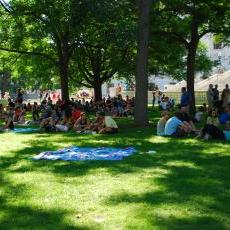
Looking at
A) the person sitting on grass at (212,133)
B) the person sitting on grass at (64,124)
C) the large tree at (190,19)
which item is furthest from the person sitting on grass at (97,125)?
the large tree at (190,19)

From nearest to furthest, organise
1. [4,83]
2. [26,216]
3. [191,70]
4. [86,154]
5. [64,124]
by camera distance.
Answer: [26,216], [86,154], [64,124], [191,70], [4,83]

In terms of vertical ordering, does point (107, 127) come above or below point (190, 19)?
below

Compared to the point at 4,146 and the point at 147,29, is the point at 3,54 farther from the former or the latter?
the point at 4,146

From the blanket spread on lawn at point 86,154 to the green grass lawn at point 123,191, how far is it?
39 centimetres

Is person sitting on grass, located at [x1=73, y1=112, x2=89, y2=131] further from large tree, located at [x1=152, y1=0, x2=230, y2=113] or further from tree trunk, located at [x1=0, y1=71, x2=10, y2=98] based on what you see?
tree trunk, located at [x1=0, y1=71, x2=10, y2=98]

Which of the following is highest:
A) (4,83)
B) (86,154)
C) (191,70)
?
(4,83)

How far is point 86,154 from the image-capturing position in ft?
46.5

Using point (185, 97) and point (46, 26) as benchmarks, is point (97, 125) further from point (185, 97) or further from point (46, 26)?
point (185, 97)

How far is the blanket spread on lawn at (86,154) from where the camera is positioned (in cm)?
1363

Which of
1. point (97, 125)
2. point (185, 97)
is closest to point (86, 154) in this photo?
point (97, 125)

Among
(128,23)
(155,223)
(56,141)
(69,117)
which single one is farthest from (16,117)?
(155,223)

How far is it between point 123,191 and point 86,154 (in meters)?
4.72

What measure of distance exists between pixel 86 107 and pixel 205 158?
25.3 m

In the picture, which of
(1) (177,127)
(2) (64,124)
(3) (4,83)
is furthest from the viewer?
(3) (4,83)
